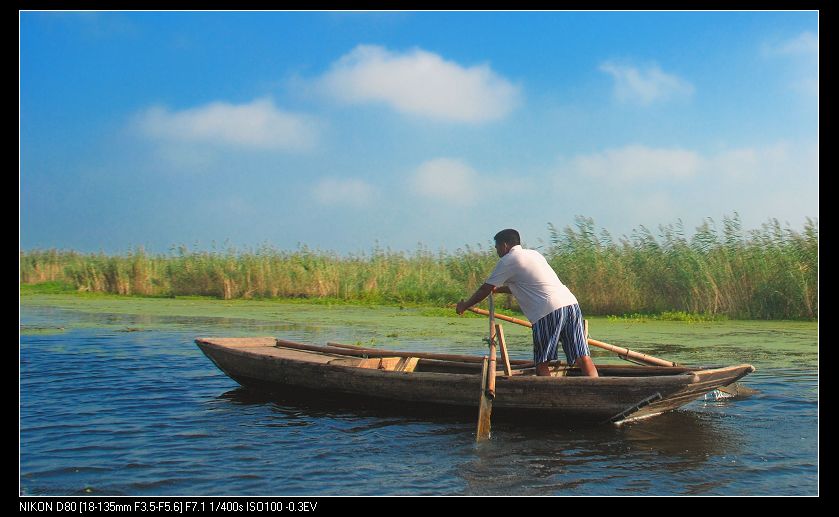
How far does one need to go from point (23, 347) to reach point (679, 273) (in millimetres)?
9821

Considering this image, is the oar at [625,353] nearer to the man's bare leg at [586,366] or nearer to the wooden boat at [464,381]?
the wooden boat at [464,381]

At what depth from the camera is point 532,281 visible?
599 centimetres

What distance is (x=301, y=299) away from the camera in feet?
57.1

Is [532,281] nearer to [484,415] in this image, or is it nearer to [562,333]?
[562,333]

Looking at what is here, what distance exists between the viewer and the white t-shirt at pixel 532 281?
19.5 feet

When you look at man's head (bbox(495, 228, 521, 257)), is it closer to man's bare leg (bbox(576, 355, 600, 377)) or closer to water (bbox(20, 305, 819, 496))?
man's bare leg (bbox(576, 355, 600, 377))

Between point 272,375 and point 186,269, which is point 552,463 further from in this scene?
point 186,269

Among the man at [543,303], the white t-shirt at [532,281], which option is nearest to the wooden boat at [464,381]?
the man at [543,303]

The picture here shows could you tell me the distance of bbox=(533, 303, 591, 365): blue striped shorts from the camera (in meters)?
5.96

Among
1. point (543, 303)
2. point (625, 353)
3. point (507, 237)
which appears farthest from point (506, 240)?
point (625, 353)

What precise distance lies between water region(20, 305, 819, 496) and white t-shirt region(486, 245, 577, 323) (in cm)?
91

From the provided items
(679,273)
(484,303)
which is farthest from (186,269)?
(679,273)

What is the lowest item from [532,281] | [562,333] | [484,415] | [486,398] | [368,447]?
[368,447]

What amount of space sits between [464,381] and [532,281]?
3.04ft
